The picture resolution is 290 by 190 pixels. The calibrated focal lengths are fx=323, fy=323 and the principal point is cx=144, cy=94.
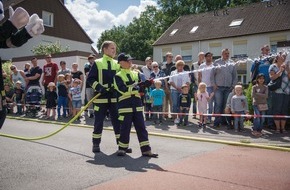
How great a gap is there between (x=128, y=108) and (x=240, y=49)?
3278 cm

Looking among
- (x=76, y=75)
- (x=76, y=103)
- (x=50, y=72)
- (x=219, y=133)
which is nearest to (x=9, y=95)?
(x=50, y=72)

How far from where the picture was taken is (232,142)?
7277mm

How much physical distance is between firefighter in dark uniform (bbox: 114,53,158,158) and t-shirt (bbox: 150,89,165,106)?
4.46 m

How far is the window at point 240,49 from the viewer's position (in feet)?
119

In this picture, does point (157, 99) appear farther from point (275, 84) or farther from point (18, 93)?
point (18, 93)

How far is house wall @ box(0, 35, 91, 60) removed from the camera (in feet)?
108

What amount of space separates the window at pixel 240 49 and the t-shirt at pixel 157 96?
27.6m

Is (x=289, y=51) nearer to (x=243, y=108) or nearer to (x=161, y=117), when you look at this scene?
(x=243, y=108)

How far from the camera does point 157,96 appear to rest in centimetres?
1077

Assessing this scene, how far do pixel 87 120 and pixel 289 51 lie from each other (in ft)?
23.3

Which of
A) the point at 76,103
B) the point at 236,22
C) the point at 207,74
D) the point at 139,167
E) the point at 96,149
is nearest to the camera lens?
the point at 139,167

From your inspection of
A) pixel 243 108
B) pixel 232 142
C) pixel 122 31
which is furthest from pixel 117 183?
pixel 122 31

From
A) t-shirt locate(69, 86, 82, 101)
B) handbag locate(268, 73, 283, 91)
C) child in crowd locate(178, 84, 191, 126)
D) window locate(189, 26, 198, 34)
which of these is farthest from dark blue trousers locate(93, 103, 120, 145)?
window locate(189, 26, 198, 34)

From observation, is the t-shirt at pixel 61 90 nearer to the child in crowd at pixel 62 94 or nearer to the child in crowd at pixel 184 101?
the child in crowd at pixel 62 94
